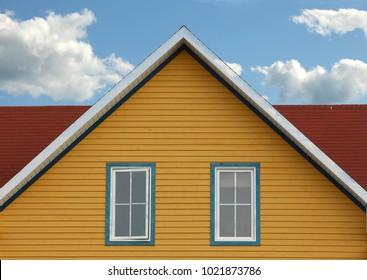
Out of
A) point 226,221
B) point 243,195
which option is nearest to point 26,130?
point 226,221

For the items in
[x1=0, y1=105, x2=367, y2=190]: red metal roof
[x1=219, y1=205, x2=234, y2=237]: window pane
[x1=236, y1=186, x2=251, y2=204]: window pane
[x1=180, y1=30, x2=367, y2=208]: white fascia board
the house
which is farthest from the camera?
[x1=0, y1=105, x2=367, y2=190]: red metal roof

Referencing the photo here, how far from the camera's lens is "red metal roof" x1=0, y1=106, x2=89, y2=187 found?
690 inches

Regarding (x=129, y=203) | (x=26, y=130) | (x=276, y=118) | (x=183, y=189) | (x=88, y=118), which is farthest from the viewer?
(x=26, y=130)

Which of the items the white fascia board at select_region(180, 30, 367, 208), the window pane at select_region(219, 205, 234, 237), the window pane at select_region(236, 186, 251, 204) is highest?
the white fascia board at select_region(180, 30, 367, 208)

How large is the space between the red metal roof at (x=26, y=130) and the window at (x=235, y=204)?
560cm

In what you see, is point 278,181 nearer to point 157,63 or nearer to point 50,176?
point 157,63

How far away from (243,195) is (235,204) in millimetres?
277

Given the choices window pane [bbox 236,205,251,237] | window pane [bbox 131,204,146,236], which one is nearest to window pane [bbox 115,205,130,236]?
window pane [bbox 131,204,146,236]

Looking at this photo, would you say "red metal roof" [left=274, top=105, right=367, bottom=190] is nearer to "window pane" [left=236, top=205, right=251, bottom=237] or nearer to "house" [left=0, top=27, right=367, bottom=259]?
"house" [left=0, top=27, right=367, bottom=259]

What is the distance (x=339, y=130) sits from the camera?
18.3 m

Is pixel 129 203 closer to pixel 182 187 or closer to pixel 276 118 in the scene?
pixel 182 187

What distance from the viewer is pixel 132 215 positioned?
49.2ft

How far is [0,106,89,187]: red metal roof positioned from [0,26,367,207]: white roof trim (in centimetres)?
253

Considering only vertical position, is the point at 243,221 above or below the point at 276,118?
below
